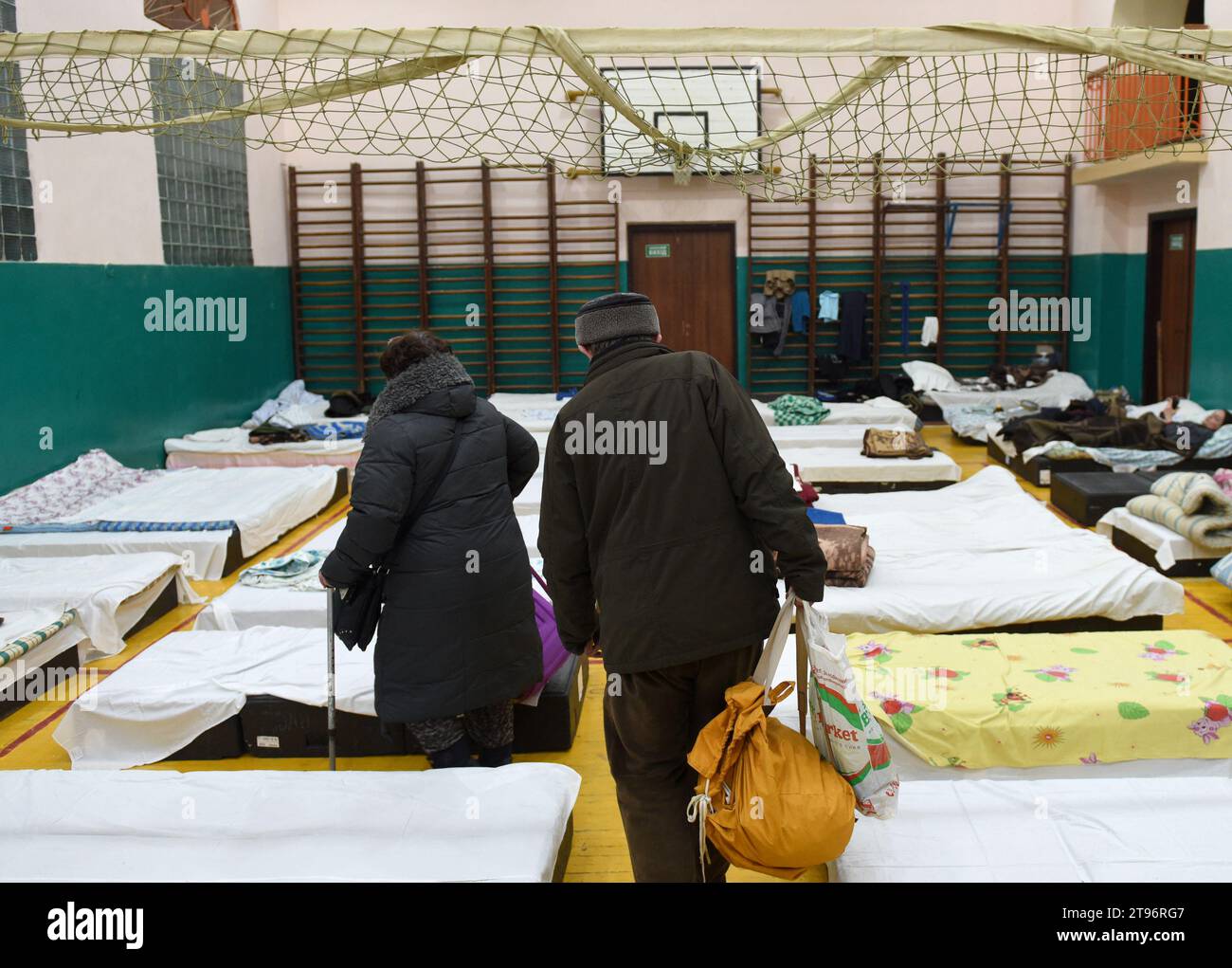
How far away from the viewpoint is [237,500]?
7.02 metres

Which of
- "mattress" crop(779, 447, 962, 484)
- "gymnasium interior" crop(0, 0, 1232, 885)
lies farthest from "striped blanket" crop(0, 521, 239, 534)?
"mattress" crop(779, 447, 962, 484)

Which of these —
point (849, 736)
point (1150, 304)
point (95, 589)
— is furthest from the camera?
point (1150, 304)

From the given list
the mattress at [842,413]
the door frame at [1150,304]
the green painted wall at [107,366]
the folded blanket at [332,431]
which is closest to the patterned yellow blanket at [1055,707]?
the green painted wall at [107,366]

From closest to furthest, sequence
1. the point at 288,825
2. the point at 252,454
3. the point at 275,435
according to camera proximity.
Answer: the point at 288,825 < the point at 252,454 < the point at 275,435

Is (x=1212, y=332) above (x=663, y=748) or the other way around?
above

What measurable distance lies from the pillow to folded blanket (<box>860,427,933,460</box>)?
130 inches

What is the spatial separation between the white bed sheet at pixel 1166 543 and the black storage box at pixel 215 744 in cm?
460

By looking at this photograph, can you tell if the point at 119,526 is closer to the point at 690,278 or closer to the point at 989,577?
the point at 989,577

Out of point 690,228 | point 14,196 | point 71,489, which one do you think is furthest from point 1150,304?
point 14,196

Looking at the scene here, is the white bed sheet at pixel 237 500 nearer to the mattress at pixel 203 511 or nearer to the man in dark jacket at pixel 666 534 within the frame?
the mattress at pixel 203 511

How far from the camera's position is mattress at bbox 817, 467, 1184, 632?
4.38 m

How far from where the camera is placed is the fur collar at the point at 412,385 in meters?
3.23

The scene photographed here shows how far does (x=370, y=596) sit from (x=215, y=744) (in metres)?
1.11
